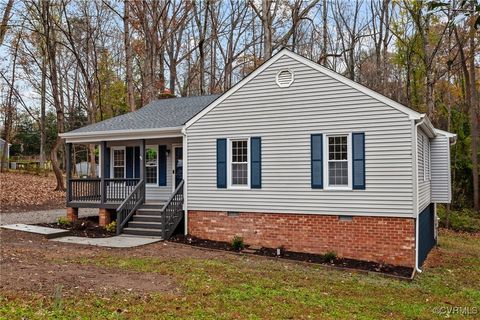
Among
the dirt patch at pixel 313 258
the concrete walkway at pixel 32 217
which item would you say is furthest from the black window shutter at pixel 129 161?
the dirt patch at pixel 313 258

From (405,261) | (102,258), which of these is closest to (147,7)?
(102,258)

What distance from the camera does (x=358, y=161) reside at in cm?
1111

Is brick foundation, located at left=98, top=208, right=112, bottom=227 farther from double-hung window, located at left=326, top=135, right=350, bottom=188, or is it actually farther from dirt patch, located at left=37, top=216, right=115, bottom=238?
double-hung window, located at left=326, top=135, right=350, bottom=188

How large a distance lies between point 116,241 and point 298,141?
6058 mm

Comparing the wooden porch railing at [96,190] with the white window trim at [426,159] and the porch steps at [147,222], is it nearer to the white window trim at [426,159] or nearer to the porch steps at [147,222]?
the porch steps at [147,222]

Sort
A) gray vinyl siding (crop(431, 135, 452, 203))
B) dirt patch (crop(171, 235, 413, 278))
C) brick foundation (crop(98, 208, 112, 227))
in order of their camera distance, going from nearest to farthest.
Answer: dirt patch (crop(171, 235, 413, 278)), gray vinyl siding (crop(431, 135, 452, 203)), brick foundation (crop(98, 208, 112, 227))

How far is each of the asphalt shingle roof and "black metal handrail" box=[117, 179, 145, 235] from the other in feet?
6.84

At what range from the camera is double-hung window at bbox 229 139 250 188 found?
13.0 m

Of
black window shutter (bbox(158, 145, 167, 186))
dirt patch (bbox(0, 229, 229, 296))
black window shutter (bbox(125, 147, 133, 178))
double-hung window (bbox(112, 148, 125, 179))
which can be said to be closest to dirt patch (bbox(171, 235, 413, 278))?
dirt patch (bbox(0, 229, 229, 296))

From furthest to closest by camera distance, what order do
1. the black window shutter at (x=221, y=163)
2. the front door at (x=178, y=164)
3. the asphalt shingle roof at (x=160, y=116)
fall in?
the front door at (x=178, y=164)
the asphalt shingle roof at (x=160, y=116)
the black window shutter at (x=221, y=163)

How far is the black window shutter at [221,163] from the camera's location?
1308 cm

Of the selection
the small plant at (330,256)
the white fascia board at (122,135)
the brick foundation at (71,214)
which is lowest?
the small plant at (330,256)

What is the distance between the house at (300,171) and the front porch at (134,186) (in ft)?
0.20

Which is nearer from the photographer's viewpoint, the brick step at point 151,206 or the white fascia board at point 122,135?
the white fascia board at point 122,135
